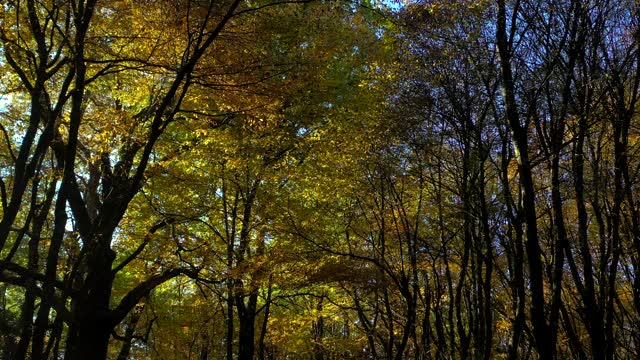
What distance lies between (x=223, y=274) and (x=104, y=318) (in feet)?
7.84

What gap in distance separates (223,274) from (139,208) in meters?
3.26

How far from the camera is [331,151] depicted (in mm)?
10055

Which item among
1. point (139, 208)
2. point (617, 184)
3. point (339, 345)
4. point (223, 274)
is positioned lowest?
point (339, 345)

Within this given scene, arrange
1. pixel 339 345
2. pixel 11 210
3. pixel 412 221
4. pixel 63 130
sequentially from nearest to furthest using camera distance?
pixel 11 210 < pixel 63 130 < pixel 412 221 < pixel 339 345

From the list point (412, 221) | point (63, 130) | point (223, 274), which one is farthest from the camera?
point (412, 221)

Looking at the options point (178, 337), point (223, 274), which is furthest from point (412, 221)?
point (178, 337)

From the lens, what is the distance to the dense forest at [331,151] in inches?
232

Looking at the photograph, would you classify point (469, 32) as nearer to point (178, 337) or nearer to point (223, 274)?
point (223, 274)

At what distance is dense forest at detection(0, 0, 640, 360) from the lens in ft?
19.4

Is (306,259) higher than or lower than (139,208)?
lower

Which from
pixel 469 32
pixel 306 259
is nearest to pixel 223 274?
pixel 306 259

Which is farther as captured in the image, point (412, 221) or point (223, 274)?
point (412, 221)

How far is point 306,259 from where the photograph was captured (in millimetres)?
9906

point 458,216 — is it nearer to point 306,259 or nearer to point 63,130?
point 306,259
